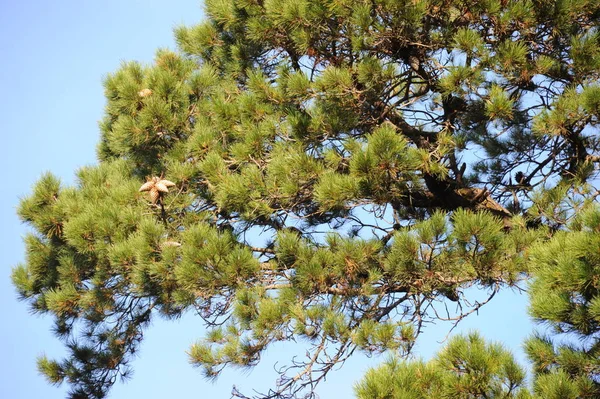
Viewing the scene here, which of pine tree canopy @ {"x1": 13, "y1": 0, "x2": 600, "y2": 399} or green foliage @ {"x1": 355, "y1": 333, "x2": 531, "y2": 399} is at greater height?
pine tree canopy @ {"x1": 13, "y1": 0, "x2": 600, "y2": 399}

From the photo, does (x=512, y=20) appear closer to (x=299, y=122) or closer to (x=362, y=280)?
(x=299, y=122)

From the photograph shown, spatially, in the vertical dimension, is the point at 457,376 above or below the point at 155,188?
below

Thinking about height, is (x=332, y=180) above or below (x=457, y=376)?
above

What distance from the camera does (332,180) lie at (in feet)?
12.9

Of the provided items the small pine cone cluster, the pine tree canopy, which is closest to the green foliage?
the pine tree canopy

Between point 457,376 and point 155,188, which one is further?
point 155,188

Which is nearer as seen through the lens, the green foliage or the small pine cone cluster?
the green foliage

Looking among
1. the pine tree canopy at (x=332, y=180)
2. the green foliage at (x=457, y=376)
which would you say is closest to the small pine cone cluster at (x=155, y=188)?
the pine tree canopy at (x=332, y=180)

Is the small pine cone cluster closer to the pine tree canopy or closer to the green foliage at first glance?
the pine tree canopy

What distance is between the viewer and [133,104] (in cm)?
479

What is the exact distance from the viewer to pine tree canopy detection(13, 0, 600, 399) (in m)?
3.91

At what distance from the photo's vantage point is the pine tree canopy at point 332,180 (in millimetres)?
3910

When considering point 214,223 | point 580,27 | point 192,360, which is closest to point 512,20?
point 580,27

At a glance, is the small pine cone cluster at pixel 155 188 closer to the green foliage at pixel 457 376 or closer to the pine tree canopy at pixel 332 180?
the pine tree canopy at pixel 332 180
